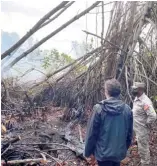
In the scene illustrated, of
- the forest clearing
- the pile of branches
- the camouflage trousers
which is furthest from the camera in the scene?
the pile of branches

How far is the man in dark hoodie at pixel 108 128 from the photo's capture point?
3145 mm

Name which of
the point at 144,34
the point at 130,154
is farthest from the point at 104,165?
the point at 144,34

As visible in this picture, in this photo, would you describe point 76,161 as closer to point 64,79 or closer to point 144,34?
point 144,34

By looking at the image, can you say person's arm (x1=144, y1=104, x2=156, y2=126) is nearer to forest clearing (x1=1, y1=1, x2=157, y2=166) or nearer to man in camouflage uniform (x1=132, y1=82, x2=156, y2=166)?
man in camouflage uniform (x1=132, y1=82, x2=156, y2=166)

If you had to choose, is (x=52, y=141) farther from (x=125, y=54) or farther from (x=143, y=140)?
(x=125, y=54)

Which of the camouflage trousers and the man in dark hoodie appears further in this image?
the camouflage trousers

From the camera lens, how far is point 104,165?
3342mm

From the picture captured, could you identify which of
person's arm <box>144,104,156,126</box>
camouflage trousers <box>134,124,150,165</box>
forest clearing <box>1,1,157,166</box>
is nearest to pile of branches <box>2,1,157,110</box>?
forest clearing <box>1,1,157,166</box>

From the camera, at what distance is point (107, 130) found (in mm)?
3143

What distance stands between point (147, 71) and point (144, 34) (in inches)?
32.3

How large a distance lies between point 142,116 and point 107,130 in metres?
1.37

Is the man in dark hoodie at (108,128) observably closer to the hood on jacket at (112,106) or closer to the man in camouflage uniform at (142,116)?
the hood on jacket at (112,106)

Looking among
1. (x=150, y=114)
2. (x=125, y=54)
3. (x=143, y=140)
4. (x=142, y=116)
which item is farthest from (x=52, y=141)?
(x=125, y=54)

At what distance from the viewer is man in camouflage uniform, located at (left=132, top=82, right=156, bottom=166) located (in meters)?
4.21
